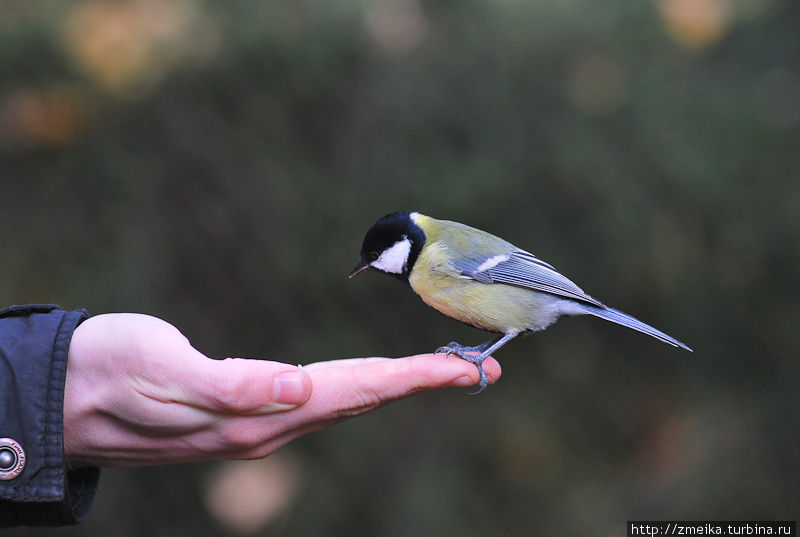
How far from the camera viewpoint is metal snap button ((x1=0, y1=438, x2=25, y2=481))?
3.54ft

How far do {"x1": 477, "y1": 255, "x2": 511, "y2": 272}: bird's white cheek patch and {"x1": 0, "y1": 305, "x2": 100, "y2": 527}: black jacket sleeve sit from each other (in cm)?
85

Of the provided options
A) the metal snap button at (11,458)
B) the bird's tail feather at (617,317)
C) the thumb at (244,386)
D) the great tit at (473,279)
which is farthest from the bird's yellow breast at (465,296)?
the metal snap button at (11,458)

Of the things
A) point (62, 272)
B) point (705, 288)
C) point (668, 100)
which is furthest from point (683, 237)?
point (62, 272)

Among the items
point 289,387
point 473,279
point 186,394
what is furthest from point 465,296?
point 186,394

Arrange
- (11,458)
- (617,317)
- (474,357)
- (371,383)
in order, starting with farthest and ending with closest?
(617,317), (474,357), (371,383), (11,458)

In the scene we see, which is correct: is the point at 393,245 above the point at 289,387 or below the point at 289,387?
above

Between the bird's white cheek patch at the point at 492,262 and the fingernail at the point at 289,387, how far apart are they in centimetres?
55

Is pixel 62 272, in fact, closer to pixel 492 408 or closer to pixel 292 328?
pixel 292 328

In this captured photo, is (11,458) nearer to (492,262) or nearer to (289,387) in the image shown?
(289,387)

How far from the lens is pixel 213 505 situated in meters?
2.31

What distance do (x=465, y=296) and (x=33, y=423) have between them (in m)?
0.87

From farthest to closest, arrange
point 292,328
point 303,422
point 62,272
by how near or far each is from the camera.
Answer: point 292,328
point 62,272
point 303,422

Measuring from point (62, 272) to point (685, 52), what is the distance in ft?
6.76

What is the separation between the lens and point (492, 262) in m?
1.67
